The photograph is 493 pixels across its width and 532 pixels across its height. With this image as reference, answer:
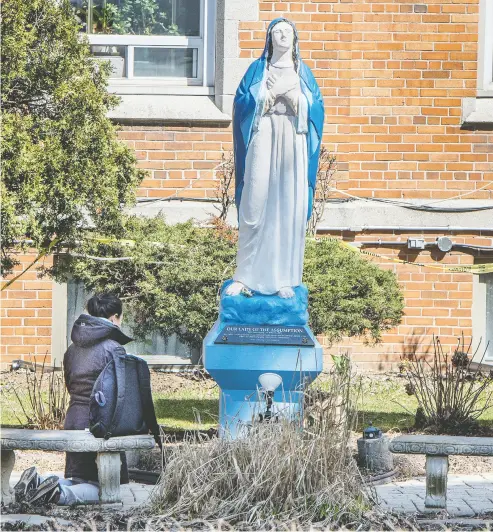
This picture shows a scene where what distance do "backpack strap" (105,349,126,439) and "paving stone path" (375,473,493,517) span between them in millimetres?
1751

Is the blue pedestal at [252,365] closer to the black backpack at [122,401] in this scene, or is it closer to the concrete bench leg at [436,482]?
the black backpack at [122,401]

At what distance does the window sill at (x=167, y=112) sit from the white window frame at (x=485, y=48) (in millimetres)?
3057

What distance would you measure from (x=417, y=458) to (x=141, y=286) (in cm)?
281

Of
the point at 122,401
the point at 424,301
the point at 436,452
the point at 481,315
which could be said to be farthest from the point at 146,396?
the point at 481,315

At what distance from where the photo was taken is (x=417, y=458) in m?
10.0

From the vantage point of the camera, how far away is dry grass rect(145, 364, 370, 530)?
22.6 feet

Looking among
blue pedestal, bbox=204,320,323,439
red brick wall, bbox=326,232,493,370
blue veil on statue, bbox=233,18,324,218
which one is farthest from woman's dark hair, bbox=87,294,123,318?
red brick wall, bbox=326,232,493,370

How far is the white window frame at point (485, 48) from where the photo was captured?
47.6 feet

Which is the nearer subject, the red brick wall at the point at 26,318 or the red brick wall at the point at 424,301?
the red brick wall at the point at 26,318

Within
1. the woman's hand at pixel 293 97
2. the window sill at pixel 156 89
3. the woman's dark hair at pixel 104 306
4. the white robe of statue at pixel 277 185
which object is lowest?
the woman's dark hair at pixel 104 306

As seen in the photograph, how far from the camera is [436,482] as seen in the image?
7.62m

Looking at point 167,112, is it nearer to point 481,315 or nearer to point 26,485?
point 481,315

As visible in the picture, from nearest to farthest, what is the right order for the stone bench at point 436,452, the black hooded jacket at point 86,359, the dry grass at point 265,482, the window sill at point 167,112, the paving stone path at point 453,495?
the dry grass at point 265,482, the stone bench at point 436,452, the paving stone path at point 453,495, the black hooded jacket at point 86,359, the window sill at point 167,112

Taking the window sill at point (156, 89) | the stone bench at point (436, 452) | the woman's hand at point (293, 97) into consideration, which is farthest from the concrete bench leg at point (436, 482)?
the window sill at point (156, 89)
